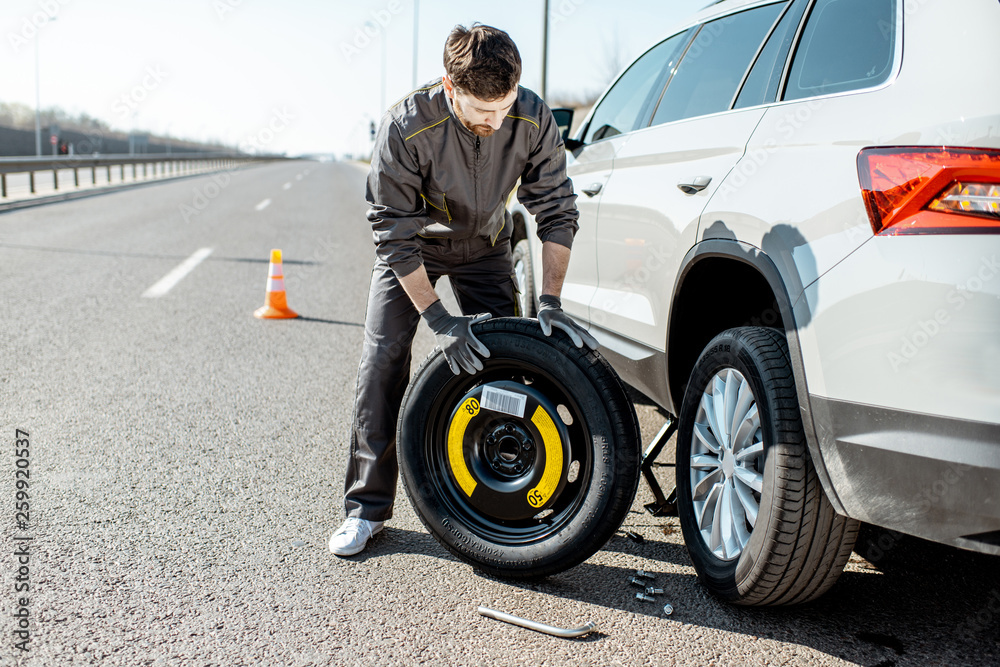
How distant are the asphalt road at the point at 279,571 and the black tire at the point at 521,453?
0.15 meters

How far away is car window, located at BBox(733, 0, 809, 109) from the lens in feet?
9.10

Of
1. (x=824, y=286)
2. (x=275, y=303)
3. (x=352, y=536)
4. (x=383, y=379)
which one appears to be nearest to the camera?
(x=824, y=286)

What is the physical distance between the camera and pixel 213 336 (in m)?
6.09

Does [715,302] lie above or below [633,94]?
below

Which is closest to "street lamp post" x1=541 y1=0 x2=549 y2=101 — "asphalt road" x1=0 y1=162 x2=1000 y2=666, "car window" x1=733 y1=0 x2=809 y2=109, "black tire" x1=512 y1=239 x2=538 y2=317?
"black tire" x1=512 y1=239 x2=538 y2=317

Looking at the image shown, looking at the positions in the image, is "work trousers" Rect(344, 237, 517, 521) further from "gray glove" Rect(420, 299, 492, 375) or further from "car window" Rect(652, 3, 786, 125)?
"car window" Rect(652, 3, 786, 125)

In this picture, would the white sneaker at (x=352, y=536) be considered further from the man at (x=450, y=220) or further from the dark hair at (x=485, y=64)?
the dark hair at (x=485, y=64)

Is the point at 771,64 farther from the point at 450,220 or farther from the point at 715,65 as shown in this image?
the point at 450,220

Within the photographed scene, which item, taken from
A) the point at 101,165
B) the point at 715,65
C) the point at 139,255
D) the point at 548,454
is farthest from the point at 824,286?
the point at 101,165

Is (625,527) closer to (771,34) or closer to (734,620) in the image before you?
(734,620)

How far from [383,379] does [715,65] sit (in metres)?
1.86

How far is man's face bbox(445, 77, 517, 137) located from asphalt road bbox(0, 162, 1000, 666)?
151 centimetres

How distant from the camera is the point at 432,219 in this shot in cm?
296

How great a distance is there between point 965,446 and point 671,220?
1405 mm
